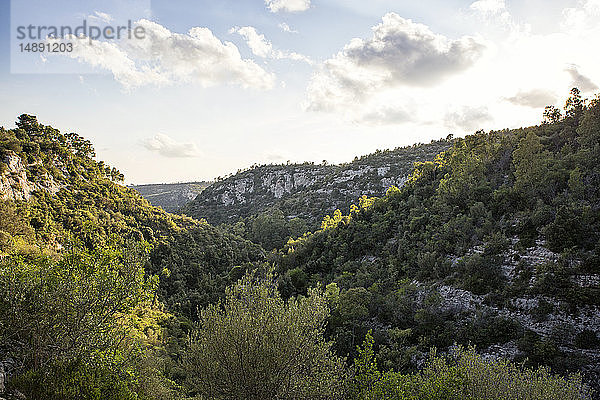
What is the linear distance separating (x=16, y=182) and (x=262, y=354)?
32718 mm

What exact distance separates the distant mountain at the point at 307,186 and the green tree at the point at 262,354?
6844 centimetres

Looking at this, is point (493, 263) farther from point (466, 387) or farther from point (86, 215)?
point (86, 215)

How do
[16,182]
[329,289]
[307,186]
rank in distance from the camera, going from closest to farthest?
[16,182], [329,289], [307,186]

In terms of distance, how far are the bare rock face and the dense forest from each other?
0.17 meters

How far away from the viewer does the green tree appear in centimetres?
1300

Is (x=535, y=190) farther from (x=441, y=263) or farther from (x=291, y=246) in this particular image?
(x=291, y=246)

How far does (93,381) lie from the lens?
10.7 m

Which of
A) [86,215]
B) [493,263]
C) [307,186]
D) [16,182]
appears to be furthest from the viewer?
[307,186]

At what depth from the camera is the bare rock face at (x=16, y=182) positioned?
1145 inches

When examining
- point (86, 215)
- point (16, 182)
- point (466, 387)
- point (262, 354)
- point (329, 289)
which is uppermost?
point (16, 182)

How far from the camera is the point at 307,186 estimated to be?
11775 cm

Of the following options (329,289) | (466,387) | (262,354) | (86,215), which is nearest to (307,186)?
(329,289)

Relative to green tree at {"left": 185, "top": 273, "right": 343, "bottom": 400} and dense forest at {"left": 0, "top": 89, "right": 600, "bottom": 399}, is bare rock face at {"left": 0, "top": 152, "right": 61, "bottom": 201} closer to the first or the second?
dense forest at {"left": 0, "top": 89, "right": 600, "bottom": 399}

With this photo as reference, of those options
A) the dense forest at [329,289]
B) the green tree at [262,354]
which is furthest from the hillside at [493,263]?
the green tree at [262,354]
